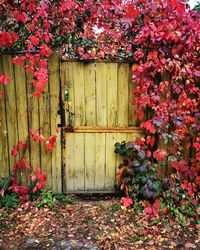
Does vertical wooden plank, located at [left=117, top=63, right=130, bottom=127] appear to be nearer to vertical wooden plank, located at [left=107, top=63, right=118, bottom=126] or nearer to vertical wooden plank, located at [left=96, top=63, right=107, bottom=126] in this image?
vertical wooden plank, located at [left=107, top=63, right=118, bottom=126]

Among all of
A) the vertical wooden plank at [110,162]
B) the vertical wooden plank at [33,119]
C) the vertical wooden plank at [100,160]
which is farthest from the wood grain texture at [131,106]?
the vertical wooden plank at [33,119]

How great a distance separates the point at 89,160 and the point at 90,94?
885mm

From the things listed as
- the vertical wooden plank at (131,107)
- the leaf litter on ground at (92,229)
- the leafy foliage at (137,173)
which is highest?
the vertical wooden plank at (131,107)

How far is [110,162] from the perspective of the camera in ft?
13.4

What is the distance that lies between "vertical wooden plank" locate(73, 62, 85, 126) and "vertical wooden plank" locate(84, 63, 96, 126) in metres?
0.05

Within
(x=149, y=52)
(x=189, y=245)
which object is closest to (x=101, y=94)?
(x=149, y=52)

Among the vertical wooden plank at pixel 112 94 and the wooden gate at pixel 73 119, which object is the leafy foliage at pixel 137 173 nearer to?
the wooden gate at pixel 73 119

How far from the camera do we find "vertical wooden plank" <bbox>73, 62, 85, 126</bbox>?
12.5 ft

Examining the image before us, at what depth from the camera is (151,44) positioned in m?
3.55

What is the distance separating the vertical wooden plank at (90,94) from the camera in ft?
12.5

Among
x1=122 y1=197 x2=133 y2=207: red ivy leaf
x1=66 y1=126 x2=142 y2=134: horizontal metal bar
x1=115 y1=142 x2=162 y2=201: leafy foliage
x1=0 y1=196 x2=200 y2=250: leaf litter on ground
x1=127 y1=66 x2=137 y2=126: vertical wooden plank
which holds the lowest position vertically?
x1=0 y1=196 x2=200 y2=250: leaf litter on ground

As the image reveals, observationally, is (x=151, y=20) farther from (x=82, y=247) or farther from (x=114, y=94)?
(x=82, y=247)

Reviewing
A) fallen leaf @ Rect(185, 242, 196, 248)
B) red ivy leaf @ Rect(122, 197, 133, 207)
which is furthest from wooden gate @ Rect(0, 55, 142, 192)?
fallen leaf @ Rect(185, 242, 196, 248)

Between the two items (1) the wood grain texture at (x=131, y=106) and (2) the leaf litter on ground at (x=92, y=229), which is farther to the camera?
(1) the wood grain texture at (x=131, y=106)
